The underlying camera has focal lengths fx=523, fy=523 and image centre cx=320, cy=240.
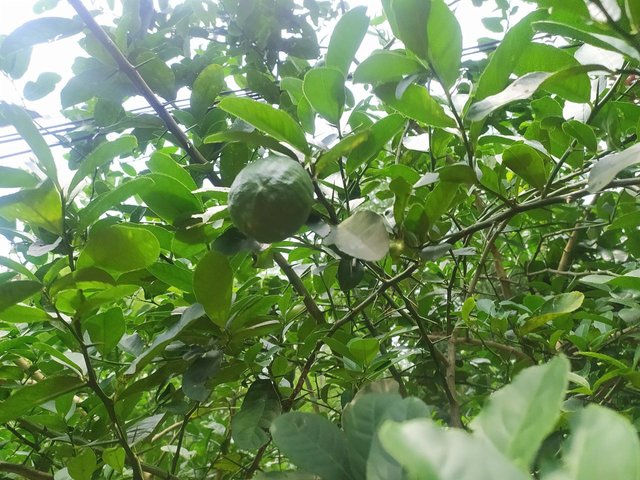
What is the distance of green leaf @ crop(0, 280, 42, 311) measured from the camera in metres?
0.47

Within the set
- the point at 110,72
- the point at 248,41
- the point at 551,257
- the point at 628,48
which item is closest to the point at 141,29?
the point at 110,72

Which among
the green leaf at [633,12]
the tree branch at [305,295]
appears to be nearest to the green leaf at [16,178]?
the tree branch at [305,295]

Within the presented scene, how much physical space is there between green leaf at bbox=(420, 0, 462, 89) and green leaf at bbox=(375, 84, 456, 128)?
28mm

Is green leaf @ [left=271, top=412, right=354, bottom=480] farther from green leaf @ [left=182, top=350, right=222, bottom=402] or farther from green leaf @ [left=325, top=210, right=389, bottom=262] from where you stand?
green leaf @ [left=182, top=350, right=222, bottom=402]

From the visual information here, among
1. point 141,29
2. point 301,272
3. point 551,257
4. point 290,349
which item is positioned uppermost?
point 141,29

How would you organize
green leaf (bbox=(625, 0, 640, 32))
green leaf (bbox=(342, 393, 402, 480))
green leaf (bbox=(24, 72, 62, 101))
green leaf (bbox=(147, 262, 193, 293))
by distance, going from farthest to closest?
green leaf (bbox=(24, 72, 62, 101)) < green leaf (bbox=(147, 262, 193, 293)) < green leaf (bbox=(625, 0, 640, 32)) < green leaf (bbox=(342, 393, 402, 480))

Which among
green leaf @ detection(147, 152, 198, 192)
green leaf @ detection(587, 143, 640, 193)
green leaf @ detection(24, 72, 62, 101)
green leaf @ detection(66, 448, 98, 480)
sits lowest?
green leaf @ detection(66, 448, 98, 480)

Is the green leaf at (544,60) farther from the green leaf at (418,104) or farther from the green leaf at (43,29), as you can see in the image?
the green leaf at (43,29)

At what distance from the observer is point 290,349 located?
2.69ft

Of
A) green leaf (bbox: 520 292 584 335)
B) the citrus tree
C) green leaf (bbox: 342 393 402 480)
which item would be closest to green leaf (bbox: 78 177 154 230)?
the citrus tree

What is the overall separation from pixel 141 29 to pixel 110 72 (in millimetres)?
132

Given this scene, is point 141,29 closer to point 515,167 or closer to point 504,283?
point 515,167

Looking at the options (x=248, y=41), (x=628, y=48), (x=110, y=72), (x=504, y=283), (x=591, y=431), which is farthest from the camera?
(x=504, y=283)

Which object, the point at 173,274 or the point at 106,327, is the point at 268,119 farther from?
the point at 106,327
